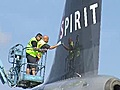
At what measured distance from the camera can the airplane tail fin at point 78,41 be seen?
1055cm

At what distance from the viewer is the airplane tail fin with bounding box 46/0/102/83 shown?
416 inches

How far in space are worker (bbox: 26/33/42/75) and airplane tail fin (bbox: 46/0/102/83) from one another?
661 millimetres

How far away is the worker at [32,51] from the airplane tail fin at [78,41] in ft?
2.17

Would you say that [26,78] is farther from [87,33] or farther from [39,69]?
[87,33]

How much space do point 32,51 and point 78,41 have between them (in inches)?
56.7

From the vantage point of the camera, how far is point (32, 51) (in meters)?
11.9

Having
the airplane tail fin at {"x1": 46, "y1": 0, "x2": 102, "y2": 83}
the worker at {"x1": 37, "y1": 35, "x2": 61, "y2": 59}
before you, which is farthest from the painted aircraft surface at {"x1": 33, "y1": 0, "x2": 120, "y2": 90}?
the worker at {"x1": 37, "y1": 35, "x2": 61, "y2": 59}

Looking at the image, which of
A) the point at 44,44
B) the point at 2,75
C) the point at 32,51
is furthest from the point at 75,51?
the point at 2,75

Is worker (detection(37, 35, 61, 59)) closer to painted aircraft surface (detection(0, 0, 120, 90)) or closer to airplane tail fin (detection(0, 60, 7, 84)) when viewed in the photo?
painted aircraft surface (detection(0, 0, 120, 90))

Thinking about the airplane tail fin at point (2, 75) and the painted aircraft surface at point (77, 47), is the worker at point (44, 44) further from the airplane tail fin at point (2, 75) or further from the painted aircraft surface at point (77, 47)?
the airplane tail fin at point (2, 75)

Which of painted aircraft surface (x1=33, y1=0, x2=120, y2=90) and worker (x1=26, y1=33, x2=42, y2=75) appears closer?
painted aircraft surface (x1=33, y1=0, x2=120, y2=90)

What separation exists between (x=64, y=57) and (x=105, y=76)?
10.2 ft

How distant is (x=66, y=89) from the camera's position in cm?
956

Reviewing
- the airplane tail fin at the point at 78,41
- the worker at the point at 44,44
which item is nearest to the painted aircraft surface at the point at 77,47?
the airplane tail fin at the point at 78,41
